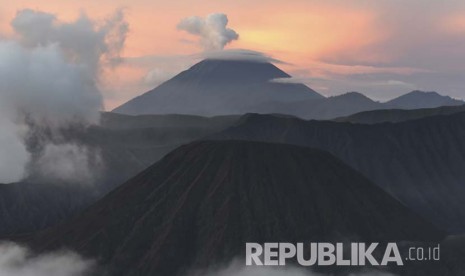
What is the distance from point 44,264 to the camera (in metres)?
Result: 138

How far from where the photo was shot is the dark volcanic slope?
13412cm

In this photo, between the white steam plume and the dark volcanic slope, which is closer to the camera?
the white steam plume

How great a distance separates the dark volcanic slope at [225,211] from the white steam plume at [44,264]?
9.69ft

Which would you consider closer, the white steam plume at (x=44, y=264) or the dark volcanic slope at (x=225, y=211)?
the white steam plume at (x=44, y=264)

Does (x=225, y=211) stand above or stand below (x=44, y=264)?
above

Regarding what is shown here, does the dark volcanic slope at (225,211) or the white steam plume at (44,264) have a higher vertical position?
the dark volcanic slope at (225,211)

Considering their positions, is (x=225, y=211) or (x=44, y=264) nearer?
(x=44, y=264)

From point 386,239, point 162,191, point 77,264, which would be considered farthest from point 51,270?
point 386,239

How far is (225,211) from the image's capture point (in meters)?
138

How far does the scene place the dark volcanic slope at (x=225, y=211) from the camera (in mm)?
134125

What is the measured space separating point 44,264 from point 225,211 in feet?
121

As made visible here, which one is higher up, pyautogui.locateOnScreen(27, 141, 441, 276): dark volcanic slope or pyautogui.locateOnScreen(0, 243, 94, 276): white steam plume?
pyautogui.locateOnScreen(27, 141, 441, 276): dark volcanic slope

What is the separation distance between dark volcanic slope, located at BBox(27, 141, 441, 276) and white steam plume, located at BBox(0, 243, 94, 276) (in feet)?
9.69

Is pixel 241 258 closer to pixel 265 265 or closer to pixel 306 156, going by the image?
pixel 265 265
